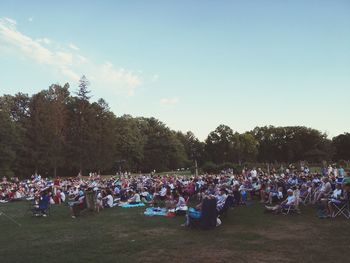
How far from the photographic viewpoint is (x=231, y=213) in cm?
1571

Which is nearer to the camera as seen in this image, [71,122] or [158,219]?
[158,219]

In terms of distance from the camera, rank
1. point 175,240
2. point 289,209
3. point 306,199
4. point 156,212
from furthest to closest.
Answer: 1. point 306,199
2. point 156,212
3. point 289,209
4. point 175,240

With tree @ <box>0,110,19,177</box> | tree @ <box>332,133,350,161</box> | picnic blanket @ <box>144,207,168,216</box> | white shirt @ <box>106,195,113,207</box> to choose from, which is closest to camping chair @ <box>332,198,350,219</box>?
picnic blanket @ <box>144,207,168,216</box>

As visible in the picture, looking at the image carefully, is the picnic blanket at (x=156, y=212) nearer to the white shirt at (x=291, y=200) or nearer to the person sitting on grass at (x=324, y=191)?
the white shirt at (x=291, y=200)

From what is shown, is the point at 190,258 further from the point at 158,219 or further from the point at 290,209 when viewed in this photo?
the point at 290,209

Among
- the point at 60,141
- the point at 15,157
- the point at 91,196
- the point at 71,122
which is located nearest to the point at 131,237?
the point at 91,196

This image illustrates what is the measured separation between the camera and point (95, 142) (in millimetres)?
60219

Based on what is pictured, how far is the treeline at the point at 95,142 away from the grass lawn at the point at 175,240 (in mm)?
38307

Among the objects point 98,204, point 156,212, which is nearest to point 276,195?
point 156,212

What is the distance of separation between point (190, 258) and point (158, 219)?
242 inches

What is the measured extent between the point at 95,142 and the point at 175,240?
2013 inches

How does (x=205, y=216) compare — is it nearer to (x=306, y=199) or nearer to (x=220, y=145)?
(x=306, y=199)

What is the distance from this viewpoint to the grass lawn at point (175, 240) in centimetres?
880

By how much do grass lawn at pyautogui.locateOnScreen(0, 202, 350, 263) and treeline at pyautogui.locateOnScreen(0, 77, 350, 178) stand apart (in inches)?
1508
